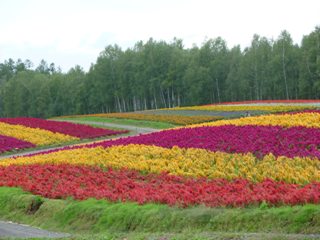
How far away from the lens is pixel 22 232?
15.4m

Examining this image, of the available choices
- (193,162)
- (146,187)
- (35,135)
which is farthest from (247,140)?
(35,135)

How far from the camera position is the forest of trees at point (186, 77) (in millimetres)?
88250

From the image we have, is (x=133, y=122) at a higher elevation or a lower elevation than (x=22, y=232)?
higher

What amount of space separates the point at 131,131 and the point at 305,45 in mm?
47829

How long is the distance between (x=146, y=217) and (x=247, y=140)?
11.7 m

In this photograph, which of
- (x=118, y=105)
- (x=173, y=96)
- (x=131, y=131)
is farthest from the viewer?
(x=118, y=105)

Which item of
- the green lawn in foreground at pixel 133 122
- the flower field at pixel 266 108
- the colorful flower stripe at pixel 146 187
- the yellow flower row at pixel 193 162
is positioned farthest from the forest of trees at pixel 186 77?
the colorful flower stripe at pixel 146 187

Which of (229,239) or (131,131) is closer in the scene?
(229,239)

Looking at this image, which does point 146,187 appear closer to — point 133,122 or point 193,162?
point 193,162

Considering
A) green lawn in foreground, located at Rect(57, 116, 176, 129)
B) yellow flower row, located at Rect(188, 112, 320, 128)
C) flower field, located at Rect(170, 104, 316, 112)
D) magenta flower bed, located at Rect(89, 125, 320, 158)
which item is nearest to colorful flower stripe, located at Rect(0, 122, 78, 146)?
green lawn in foreground, located at Rect(57, 116, 176, 129)

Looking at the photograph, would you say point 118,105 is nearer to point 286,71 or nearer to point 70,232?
point 286,71

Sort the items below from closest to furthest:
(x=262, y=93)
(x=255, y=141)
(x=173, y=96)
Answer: (x=255, y=141)
(x=262, y=93)
(x=173, y=96)

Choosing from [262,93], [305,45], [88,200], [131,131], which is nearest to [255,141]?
[88,200]

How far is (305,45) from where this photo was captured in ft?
285
